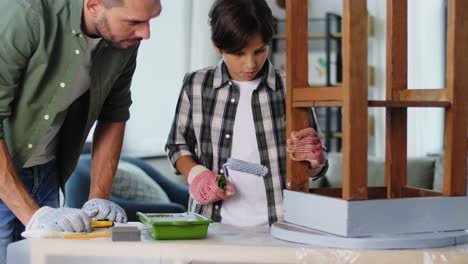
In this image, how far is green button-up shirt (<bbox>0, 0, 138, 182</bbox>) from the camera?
5.66 feet

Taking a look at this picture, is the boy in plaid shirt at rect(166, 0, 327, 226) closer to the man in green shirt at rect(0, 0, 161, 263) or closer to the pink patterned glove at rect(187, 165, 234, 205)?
the pink patterned glove at rect(187, 165, 234, 205)

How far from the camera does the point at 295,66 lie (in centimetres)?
166

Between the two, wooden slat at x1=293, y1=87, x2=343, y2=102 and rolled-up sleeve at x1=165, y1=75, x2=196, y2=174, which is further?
rolled-up sleeve at x1=165, y1=75, x2=196, y2=174

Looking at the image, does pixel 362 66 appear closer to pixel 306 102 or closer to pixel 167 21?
pixel 306 102

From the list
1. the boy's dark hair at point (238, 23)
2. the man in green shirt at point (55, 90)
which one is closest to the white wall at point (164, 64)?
the man in green shirt at point (55, 90)

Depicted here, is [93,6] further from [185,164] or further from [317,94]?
[317,94]

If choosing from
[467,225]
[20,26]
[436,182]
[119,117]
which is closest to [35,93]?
[20,26]

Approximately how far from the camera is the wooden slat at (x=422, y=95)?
158 centimetres

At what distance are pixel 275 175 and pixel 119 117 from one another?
48cm

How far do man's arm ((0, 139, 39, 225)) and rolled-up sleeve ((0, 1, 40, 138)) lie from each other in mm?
61

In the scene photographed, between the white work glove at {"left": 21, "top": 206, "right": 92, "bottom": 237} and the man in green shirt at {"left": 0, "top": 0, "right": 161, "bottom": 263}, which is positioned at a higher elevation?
the man in green shirt at {"left": 0, "top": 0, "right": 161, "bottom": 263}

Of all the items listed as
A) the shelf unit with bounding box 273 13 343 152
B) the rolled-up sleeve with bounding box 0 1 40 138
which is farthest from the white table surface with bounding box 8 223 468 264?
the shelf unit with bounding box 273 13 343 152

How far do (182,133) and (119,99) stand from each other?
0.22m

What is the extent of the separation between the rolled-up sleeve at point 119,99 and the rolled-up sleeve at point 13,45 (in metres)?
0.37
